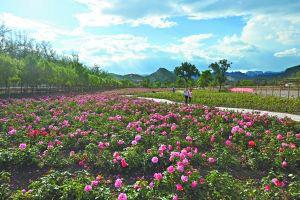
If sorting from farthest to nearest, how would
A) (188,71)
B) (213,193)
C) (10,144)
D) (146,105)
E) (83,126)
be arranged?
(188,71)
(146,105)
(83,126)
(10,144)
(213,193)

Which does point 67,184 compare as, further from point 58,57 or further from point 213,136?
point 58,57

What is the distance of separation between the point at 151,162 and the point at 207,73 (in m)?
75.8

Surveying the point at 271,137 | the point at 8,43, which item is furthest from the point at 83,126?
the point at 8,43

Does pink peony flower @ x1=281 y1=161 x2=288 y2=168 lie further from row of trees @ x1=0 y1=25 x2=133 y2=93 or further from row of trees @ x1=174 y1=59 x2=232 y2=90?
row of trees @ x1=174 y1=59 x2=232 y2=90


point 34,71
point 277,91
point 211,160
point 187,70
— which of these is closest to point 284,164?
point 211,160

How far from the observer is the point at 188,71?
10481 cm

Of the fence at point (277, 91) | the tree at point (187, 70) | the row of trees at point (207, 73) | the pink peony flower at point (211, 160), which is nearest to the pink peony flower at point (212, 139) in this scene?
the pink peony flower at point (211, 160)

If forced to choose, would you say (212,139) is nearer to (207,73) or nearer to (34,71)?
(34,71)

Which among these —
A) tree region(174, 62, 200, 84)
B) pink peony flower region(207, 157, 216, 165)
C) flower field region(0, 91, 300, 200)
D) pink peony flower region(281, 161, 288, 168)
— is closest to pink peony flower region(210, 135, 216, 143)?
flower field region(0, 91, 300, 200)

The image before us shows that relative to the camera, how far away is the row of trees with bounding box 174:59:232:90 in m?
69.9

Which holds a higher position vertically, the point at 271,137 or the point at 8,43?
the point at 8,43

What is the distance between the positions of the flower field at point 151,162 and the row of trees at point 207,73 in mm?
56572

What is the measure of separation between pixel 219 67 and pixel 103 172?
65.5 metres

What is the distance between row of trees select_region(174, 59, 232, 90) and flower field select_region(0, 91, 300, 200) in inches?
2227
